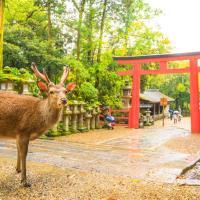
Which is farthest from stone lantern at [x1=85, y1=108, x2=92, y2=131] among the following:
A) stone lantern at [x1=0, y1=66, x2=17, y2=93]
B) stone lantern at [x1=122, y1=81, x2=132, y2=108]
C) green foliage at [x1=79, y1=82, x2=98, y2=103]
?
stone lantern at [x1=122, y1=81, x2=132, y2=108]

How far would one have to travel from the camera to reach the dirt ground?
3.82 meters

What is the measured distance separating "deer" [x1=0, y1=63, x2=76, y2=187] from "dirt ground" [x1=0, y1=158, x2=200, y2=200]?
42 cm

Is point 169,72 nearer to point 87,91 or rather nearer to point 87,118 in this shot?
point 87,91

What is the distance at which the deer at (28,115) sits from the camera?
436 centimetres

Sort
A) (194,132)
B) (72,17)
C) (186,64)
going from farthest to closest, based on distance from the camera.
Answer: (186,64), (72,17), (194,132)

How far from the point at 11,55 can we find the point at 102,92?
621 cm

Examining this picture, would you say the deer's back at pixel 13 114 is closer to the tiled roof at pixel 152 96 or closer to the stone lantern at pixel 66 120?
the stone lantern at pixel 66 120

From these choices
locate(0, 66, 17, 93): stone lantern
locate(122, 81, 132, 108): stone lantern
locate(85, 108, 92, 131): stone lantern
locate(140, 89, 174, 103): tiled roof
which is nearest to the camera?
locate(0, 66, 17, 93): stone lantern

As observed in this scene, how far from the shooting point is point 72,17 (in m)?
19.3

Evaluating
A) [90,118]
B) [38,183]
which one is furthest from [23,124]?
[90,118]

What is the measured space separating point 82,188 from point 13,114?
1.64 metres

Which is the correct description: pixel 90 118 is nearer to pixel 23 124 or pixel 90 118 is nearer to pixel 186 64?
pixel 23 124

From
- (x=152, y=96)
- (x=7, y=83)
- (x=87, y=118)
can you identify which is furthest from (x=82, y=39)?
(x=152, y=96)

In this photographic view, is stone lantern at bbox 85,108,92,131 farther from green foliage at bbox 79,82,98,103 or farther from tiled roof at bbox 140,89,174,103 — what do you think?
tiled roof at bbox 140,89,174,103
